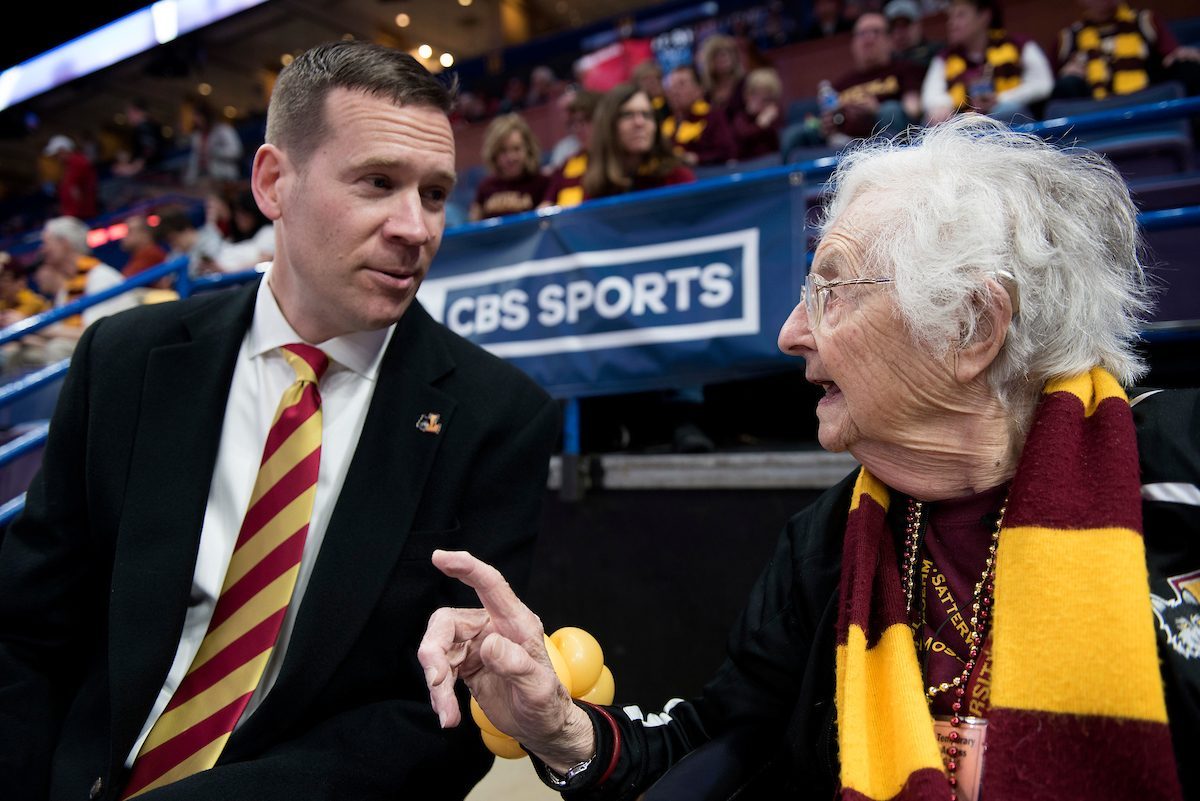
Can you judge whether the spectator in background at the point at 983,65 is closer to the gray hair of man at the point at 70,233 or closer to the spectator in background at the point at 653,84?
the spectator in background at the point at 653,84

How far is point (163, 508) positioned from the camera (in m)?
1.43

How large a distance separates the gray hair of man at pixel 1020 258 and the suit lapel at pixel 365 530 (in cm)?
84

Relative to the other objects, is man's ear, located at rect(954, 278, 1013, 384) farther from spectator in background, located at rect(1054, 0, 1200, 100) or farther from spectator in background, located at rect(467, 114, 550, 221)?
spectator in background, located at rect(1054, 0, 1200, 100)

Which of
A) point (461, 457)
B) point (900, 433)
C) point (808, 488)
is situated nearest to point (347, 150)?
point (461, 457)

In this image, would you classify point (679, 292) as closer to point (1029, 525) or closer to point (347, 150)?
point (347, 150)

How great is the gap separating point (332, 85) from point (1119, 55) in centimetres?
429

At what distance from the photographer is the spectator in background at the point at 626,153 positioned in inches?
142

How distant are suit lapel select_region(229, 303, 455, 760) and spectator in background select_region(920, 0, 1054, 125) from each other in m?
3.72

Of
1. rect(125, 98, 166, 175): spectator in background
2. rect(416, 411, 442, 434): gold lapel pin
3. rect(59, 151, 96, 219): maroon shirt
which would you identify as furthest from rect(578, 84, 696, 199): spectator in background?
rect(125, 98, 166, 175): spectator in background

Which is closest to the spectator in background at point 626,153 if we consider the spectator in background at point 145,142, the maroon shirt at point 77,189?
the maroon shirt at point 77,189

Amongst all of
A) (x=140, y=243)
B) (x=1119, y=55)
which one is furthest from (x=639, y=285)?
(x=140, y=243)

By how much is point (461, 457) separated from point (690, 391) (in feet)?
5.72

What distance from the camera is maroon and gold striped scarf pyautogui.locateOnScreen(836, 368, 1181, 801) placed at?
0.94 m

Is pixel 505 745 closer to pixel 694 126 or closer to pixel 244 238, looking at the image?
pixel 694 126
